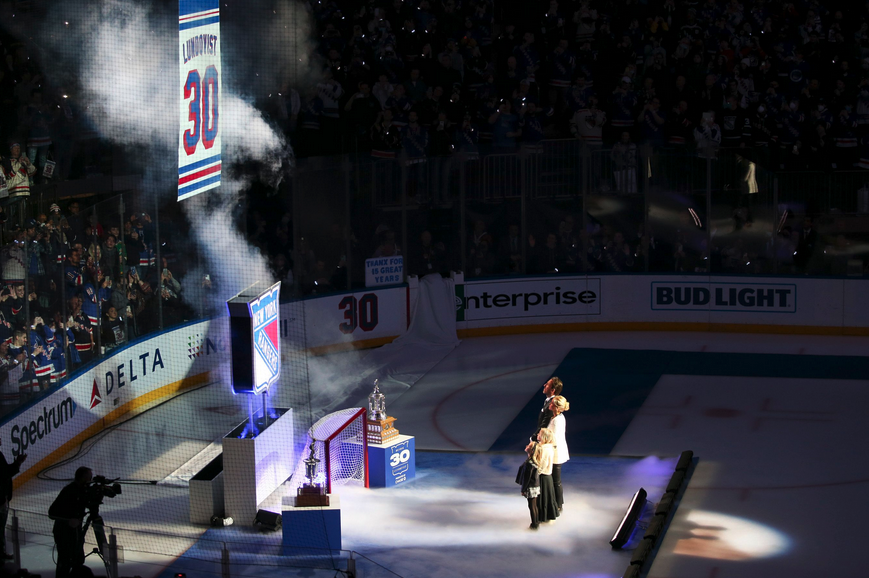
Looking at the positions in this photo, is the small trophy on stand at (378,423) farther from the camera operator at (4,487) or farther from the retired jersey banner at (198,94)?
the camera operator at (4,487)

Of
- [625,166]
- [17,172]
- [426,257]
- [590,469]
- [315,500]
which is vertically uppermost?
[17,172]

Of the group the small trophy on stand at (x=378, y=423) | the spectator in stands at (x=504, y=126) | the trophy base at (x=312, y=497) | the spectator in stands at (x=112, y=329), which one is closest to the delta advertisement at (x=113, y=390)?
the spectator in stands at (x=112, y=329)

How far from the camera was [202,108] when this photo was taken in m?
10.9

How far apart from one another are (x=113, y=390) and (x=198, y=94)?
3.58 meters

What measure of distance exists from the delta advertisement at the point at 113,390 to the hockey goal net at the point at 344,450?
101 inches

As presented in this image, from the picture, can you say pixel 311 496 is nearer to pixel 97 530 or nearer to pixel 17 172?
pixel 97 530

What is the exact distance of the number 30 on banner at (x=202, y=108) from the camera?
10641 mm

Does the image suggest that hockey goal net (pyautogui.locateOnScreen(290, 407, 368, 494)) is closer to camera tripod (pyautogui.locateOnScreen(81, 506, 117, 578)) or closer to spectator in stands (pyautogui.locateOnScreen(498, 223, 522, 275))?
camera tripod (pyautogui.locateOnScreen(81, 506, 117, 578))

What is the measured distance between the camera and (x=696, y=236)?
16781mm

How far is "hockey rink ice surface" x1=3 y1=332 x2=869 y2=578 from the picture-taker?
8469mm

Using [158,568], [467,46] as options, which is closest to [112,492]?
[158,568]

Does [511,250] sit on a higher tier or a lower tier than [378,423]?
higher

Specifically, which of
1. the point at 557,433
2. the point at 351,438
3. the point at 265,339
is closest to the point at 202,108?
the point at 265,339

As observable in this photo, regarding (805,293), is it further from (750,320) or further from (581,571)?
(581,571)
